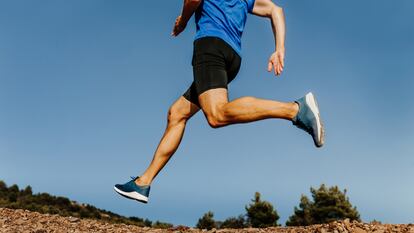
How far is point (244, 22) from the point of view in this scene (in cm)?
522

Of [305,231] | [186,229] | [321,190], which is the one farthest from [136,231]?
[321,190]

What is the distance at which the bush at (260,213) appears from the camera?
29281 mm

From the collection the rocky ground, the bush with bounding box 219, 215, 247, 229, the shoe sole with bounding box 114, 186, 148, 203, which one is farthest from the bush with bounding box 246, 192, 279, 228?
the shoe sole with bounding box 114, 186, 148, 203

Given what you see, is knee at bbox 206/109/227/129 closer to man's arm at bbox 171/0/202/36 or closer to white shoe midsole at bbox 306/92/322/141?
white shoe midsole at bbox 306/92/322/141

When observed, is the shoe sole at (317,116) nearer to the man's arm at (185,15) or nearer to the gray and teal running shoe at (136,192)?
the man's arm at (185,15)

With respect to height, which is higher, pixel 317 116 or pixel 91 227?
pixel 317 116

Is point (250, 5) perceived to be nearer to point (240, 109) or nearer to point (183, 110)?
point (183, 110)

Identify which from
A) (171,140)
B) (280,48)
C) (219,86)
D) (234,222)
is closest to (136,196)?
(171,140)

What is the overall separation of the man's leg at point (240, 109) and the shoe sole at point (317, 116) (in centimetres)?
16

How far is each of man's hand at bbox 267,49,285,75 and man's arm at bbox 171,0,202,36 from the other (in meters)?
0.93

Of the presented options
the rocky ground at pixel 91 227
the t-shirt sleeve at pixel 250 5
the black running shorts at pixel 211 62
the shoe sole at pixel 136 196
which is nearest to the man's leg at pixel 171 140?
the shoe sole at pixel 136 196

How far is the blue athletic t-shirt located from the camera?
15.9ft

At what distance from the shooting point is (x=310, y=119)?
4.38 m

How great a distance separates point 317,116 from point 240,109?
731 mm
